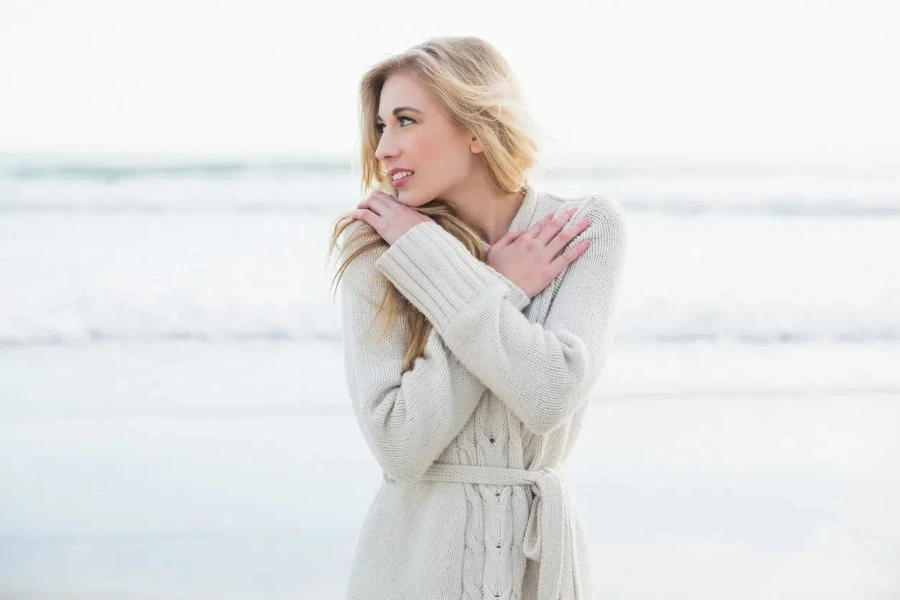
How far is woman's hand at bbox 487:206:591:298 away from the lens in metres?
1.52

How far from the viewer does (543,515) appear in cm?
146

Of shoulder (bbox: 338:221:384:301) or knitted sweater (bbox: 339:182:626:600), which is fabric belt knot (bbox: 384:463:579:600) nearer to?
knitted sweater (bbox: 339:182:626:600)

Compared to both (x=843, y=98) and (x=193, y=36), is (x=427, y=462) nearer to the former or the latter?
(x=193, y=36)

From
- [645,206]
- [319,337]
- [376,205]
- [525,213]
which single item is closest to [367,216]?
[376,205]

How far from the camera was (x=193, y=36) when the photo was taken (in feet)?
25.3

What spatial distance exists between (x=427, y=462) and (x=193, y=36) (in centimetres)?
713

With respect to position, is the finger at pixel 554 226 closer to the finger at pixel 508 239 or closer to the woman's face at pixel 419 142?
the finger at pixel 508 239

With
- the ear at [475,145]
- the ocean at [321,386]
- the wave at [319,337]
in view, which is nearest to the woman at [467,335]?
the ear at [475,145]

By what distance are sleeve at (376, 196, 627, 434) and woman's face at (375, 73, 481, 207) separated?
117mm

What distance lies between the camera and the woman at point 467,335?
1.41 meters

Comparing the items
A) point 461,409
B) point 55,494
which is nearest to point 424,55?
point 461,409

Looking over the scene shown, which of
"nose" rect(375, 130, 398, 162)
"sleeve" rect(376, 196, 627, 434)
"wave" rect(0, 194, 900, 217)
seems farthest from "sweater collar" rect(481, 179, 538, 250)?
"wave" rect(0, 194, 900, 217)

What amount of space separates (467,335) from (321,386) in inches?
118

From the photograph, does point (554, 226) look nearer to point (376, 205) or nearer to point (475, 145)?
point (475, 145)
